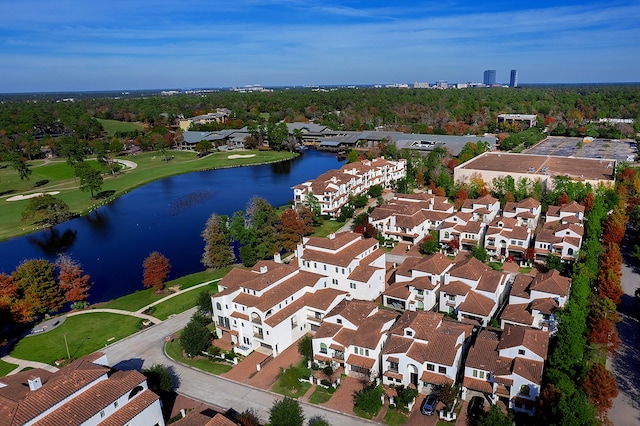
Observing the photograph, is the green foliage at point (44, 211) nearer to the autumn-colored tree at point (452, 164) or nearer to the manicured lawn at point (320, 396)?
the manicured lawn at point (320, 396)

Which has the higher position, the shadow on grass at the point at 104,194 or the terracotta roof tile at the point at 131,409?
the terracotta roof tile at the point at 131,409

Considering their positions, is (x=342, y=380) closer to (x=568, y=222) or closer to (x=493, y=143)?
(x=568, y=222)

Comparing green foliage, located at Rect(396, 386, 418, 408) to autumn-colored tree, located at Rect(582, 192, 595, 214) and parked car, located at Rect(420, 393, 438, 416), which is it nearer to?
parked car, located at Rect(420, 393, 438, 416)

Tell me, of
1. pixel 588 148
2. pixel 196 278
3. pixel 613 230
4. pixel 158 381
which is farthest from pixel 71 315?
pixel 588 148

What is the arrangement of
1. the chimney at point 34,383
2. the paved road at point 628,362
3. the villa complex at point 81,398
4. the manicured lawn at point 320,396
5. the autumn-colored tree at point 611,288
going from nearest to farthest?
1. the villa complex at point 81,398
2. the chimney at point 34,383
3. the paved road at point 628,362
4. the manicured lawn at point 320,396
5. the autumn-colored tree at point 611,288

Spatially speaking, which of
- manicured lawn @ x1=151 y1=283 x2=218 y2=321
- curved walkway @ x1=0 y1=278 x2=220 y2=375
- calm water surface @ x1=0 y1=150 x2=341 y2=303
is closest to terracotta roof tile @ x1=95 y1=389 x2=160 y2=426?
curved walkway @ x1=0 y1=278 x2=220 y2=375

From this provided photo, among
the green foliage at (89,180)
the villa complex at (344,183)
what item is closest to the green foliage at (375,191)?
the villa complex at (344,183)
